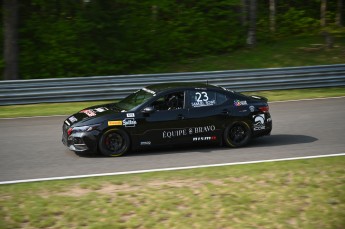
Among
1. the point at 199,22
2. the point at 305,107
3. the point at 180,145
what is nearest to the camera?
the point at 180,145

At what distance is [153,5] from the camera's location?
24.7m

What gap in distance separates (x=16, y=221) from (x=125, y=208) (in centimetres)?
152

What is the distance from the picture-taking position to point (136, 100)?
11539 mm

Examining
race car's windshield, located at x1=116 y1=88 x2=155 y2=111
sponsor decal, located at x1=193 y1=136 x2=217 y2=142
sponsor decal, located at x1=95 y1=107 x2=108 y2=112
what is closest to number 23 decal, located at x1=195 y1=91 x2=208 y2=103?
sponsor decal, located at x1=193 y1=136 x2=217 y2=142

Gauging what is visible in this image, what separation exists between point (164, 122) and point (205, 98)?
1.11 meters

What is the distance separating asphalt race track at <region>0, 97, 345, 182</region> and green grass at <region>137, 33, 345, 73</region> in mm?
8793

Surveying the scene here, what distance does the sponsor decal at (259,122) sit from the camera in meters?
11.9

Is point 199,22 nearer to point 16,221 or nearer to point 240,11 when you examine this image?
point 240,11

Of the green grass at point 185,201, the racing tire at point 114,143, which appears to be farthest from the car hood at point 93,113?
the green grass at point 185,201

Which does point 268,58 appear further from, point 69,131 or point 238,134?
point 69,131

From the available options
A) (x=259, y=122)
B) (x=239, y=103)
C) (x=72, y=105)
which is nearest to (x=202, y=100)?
(x=239, y=103)

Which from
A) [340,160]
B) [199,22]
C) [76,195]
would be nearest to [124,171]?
[76,195]

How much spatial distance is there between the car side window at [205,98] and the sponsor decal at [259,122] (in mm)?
822

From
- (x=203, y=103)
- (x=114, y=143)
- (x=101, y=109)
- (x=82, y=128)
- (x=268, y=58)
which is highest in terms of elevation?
(x=268, y=58)
